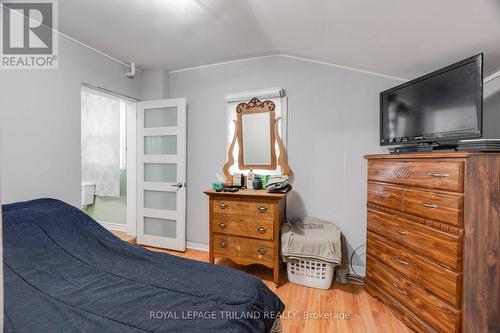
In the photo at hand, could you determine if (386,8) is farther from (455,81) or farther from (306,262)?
(306,262)

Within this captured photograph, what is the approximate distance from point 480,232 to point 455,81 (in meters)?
0.97

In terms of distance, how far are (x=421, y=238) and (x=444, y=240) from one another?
0.16 meters

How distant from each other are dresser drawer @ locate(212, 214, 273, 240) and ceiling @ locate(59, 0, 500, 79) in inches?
67.8

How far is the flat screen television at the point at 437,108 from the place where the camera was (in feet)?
5.02

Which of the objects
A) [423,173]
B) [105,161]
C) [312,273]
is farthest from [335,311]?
[105,161]

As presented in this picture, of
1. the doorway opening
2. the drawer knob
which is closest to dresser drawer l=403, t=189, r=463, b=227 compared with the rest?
the drawer knob

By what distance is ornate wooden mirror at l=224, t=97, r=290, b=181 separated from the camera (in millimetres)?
2764

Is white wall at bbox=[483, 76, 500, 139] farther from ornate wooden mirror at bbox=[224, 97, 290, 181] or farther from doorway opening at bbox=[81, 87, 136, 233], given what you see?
doorway opening at bbox=[81, 87, 136, 233]

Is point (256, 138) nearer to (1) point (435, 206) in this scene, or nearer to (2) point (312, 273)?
(2) point (312, 273)

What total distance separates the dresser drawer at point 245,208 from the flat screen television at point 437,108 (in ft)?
4.03

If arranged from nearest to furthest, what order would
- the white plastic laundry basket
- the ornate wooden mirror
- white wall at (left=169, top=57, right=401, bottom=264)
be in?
the white plastic laundry basket < white wall at (left=169, top=57, right=401, bottom=264) < the ornate wooden mirror

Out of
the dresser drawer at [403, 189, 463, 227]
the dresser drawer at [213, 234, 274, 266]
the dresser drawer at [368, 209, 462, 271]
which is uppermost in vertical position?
the dresser drawer at [403, 189, 463, 227]

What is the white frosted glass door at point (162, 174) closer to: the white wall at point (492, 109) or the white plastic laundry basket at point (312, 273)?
the white plastic laundry basket at point (312, 273)

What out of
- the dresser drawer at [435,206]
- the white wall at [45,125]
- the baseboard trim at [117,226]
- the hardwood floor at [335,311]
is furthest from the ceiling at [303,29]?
the baseboard trim at [117,226]
